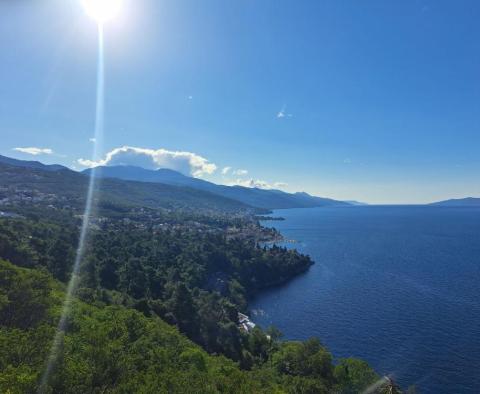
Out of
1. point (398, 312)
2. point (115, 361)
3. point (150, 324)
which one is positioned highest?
point (115, 361)

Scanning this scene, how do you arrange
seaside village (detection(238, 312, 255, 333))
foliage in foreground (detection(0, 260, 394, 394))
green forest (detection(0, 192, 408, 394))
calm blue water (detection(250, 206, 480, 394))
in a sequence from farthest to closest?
1. seaside village (detection(238, 312, 255, 333))
2. calm blue water (detection(250, 206, 480, 394))
3. green forest (detection(0, 192, 408, 394))
4. foliage in foreground (detection(0, 260, 394, 394))

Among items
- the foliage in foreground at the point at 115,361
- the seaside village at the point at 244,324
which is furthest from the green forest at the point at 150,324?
the seaside village at the point at 244,324

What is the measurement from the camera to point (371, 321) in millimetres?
76812

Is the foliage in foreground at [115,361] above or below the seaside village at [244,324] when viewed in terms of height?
above

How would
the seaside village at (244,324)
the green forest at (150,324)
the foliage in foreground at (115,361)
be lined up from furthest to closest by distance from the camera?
the seaside village at (244,324) < the green forest at (150,324) < the foliage in foreground at (115,361)

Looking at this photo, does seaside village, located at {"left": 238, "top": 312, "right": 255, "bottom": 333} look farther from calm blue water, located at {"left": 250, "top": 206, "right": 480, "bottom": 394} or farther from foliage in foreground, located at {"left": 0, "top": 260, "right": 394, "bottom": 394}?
foliage in foreground, located at {"left": 0, "top": 260, "right": 394, "bottom": 394}

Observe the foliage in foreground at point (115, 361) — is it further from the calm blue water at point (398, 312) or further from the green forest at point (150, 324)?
the calm blue water at point (398, 312)

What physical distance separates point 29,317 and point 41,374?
1385cm

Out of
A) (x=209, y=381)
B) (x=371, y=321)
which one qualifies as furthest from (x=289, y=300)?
(x=209, y=381)

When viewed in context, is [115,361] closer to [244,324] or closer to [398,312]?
[244,324]

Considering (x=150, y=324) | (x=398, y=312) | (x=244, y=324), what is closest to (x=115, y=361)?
(x=150, y=324)

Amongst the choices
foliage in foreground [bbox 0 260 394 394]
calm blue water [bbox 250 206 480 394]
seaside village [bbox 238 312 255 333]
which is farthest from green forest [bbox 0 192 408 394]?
calm blue water [bbox 250 206 480 394]

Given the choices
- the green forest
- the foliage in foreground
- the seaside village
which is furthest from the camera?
the seaside village

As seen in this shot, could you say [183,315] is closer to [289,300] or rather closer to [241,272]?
[289,300]
